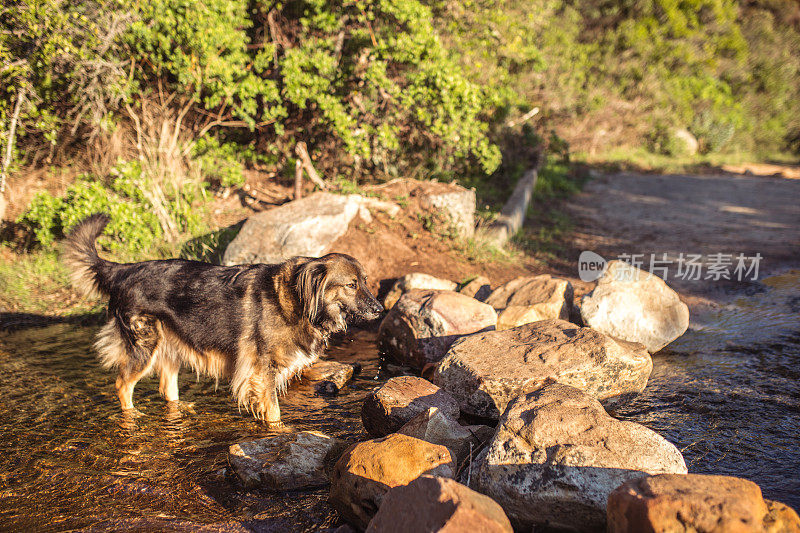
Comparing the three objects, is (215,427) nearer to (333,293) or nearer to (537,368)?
(333,293)

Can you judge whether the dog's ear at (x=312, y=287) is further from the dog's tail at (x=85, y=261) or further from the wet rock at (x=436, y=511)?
the wet rock at (x=436, y=511)

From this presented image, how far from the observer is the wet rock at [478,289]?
7.25 metres

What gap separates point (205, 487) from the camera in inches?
152

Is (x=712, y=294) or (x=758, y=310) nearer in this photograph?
(x=758, y=310)

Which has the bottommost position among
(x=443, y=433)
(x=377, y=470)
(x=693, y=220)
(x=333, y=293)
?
(x=443, y=433)

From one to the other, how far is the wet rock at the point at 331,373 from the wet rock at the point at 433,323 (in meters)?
0.68

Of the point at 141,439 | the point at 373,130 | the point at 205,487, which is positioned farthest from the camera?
the point at 373,130

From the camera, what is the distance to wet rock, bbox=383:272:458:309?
24.0 feet

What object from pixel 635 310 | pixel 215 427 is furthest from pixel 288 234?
pixel 635 310

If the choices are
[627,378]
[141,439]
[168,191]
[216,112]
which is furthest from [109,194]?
[627,378]

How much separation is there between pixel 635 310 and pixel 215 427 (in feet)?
14.6

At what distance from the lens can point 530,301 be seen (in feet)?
21.1

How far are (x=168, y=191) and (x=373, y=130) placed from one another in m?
3.67

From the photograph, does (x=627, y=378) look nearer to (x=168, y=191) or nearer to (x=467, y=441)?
(x=467, y=441)
